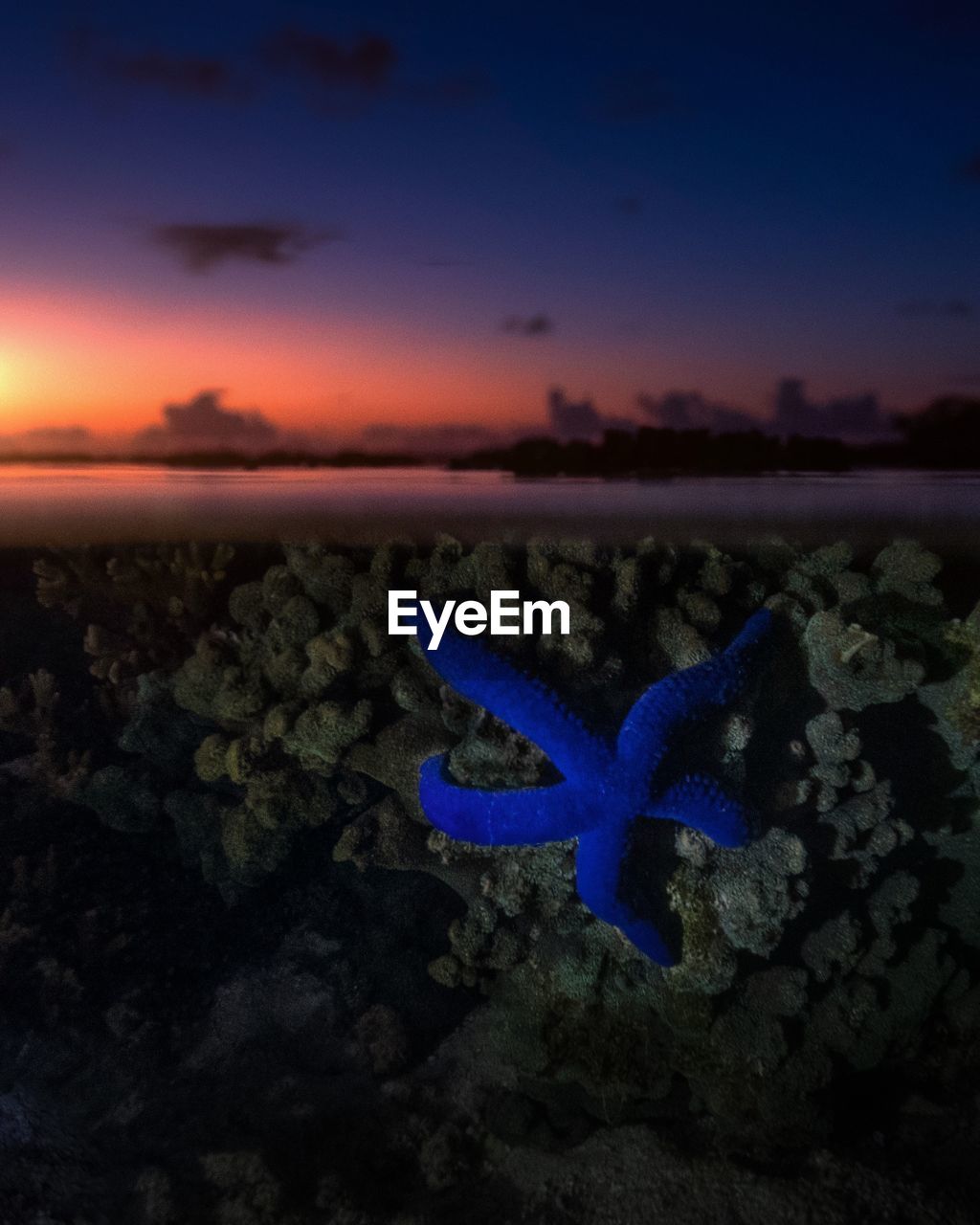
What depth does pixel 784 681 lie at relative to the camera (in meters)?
4.21

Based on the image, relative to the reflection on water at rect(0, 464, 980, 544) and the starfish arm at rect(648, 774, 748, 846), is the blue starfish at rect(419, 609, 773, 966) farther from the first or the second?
the reflection on water at rect(0, 464, 980, 544)

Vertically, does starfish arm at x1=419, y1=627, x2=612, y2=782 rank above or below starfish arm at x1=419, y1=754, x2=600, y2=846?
above

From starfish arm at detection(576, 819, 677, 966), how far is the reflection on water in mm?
2068

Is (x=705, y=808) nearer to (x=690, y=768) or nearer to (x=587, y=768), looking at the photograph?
(x=690, y=768)

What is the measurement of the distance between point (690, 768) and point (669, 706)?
48cm

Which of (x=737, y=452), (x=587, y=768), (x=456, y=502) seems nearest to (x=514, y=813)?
(x=587, y=768)

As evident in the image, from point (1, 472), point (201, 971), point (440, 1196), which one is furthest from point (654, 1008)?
point (1, 472)

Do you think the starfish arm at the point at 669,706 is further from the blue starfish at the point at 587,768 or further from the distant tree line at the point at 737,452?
the distant tree line at the point at 737,452

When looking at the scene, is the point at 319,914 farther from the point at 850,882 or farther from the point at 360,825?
the point at 850,882

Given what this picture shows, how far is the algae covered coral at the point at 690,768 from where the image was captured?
3.99 metres

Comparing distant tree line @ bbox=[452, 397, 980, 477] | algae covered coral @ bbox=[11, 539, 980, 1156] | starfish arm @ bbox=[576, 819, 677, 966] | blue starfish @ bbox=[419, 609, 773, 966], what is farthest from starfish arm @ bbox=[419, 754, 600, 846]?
distant tree line @ bbox=[452, 397, 980, 477]

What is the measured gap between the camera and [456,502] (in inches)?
191

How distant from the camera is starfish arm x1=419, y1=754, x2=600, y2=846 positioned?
3660 millimetres

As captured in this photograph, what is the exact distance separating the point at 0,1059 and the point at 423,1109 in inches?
126
